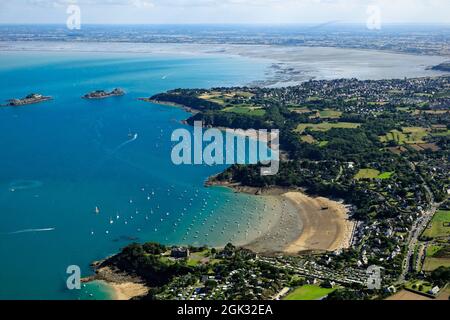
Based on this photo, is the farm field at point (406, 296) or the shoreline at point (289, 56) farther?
the shoreline at point (289, 56)

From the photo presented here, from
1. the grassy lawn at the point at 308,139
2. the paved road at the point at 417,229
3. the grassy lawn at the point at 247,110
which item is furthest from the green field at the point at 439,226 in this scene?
the grassy lawn at the point at 247,110

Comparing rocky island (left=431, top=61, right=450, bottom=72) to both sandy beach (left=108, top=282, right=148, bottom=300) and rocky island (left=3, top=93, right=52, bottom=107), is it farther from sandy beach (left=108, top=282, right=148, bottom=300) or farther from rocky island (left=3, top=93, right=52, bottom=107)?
sandy beach (left=108, top=282, right=148, bottom=300)

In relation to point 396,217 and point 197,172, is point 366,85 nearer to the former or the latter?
point 197,172

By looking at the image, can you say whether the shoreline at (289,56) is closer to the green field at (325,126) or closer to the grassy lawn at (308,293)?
the green field at (325,126)

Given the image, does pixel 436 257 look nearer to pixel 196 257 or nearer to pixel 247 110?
pixel 196 257

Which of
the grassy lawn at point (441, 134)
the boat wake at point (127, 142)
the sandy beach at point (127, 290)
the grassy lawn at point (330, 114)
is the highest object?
the grassy lawn at point (330, 114)

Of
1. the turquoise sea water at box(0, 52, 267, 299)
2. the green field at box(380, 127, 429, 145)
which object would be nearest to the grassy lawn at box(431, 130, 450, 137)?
the green field at box(380, 127, 429, 145)
